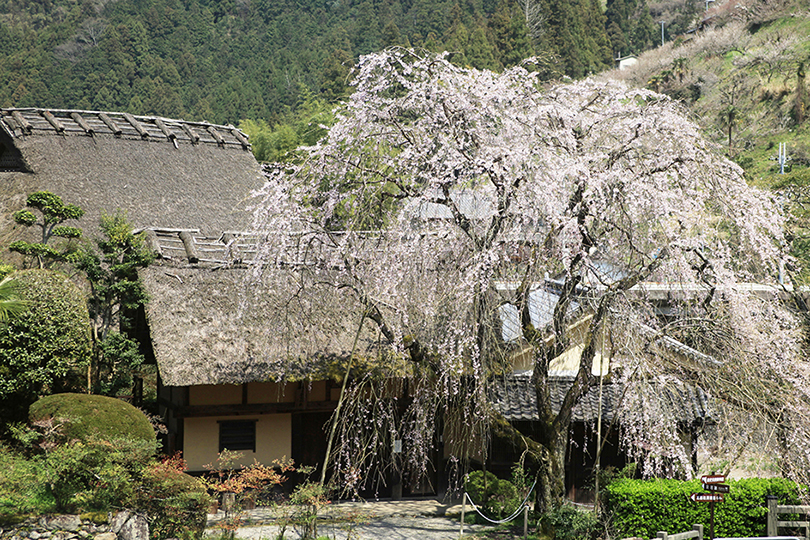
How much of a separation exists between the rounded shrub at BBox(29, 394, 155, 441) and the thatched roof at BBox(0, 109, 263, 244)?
517 centimetres

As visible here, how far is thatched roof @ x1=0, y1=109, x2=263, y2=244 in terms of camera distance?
14.8 metres

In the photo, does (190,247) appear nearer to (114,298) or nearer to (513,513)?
(114,298)

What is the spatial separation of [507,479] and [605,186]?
18.4 ft

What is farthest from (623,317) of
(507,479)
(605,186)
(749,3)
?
(749,3)

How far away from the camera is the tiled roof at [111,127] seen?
1633 centimetres

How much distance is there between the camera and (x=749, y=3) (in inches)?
1763

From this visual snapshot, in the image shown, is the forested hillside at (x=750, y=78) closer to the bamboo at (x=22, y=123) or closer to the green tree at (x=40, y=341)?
the bamboo at (x=22, y=123)

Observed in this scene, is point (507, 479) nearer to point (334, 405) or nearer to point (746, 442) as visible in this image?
point (334, 405)

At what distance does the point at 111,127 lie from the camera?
17.2m

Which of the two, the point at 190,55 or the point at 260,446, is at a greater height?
the point at 190,55

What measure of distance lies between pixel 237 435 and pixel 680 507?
622cm

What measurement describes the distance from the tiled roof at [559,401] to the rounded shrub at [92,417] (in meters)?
4.83

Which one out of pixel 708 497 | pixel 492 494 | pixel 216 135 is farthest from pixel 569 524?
pixel 216 135

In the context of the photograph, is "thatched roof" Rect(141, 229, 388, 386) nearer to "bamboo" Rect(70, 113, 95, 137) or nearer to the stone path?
the stone path
